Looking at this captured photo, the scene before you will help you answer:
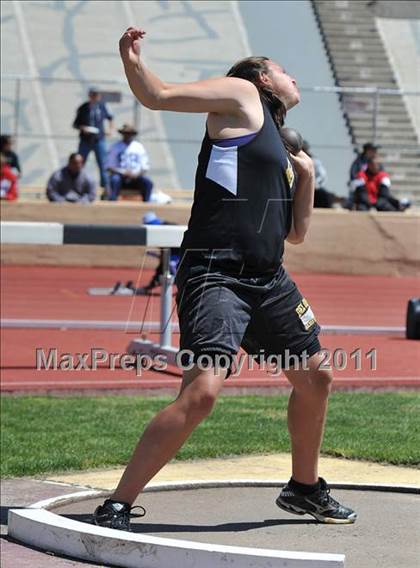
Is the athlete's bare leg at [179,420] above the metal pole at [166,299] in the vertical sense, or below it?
below

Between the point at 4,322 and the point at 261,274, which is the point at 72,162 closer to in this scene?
the point at 4,322

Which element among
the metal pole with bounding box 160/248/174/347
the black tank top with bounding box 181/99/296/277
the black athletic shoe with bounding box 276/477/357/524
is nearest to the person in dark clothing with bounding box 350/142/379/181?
the metal pole with bounding box 160/248/174/347

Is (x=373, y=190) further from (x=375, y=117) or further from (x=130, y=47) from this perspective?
(x=130, y=47)

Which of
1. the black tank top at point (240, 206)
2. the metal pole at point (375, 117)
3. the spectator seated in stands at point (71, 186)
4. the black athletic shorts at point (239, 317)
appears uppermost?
the metal pole at point (375, 117)

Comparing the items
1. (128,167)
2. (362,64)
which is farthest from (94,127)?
(362,64)

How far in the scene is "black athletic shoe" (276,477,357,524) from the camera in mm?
5676

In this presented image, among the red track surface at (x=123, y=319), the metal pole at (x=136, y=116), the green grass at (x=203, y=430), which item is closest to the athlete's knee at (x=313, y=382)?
the green grass at (x=203, y=430)

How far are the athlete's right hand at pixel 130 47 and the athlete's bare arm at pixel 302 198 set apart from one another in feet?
2.85

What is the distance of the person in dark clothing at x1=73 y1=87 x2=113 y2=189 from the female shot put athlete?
56.5ft

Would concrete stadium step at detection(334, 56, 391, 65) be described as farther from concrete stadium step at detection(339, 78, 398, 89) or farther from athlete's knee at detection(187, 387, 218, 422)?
athlete's knee at detection(187, 387, 218, 422)

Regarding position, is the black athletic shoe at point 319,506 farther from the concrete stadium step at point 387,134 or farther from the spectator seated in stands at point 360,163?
the concrete stadium step at point 387,134

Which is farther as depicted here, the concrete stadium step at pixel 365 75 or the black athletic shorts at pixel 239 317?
the concrete stadium step at pixel 365 75

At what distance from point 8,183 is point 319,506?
1586cm

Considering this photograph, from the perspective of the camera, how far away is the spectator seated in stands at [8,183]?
2091 centimetres
